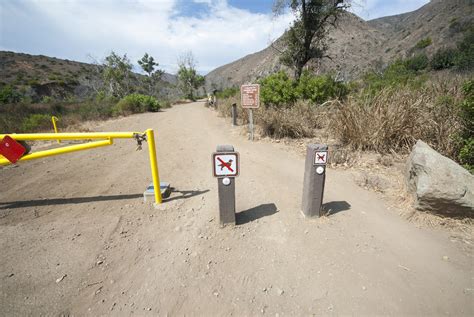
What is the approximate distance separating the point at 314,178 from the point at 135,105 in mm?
16700

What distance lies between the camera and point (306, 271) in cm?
196

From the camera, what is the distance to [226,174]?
227cm

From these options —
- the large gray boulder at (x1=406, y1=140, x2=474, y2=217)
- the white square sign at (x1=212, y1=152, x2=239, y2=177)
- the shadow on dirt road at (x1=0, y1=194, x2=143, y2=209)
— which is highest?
the white square sign at (x1=212, y1=152, x2=239, y2=177)

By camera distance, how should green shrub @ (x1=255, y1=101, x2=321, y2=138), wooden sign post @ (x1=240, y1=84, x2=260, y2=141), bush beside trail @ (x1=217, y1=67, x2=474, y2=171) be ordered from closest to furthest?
bush beside trail @ (x1=217, y1=67, x2=474, y2=171) < wooden sign post @ (x1=240, y1=84, x2=260, y2=141) < green shrub @ (x1=255, y1=101, x2=321, y2=138)

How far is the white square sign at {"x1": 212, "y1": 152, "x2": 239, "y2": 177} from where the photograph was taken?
220cm

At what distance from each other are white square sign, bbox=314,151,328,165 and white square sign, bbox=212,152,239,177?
0.93 metres

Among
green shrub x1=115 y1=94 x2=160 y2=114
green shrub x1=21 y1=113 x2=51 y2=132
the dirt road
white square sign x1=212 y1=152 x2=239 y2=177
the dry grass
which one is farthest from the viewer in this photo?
green shrub x1=115 y1=94 x2=160 y2=114

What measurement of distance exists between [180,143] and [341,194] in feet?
16.6

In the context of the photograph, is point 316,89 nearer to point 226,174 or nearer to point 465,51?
point 226,174

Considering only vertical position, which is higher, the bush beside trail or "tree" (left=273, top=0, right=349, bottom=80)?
"tree" (left=273, top=0, right=349, bottom=80)

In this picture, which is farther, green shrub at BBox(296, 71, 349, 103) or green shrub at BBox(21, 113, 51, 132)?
green shrub at BBox(21, 113, 51, 132)

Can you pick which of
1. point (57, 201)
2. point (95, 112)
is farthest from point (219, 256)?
point (95, 112)

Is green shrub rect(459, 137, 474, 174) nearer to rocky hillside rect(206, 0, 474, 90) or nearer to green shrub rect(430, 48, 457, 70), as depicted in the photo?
rocky hillside rect(206, 0, 474, 90)

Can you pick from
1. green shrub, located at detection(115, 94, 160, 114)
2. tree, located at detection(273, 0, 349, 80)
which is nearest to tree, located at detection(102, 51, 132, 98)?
green shrub, located at detection(115, 94, 160, 114)
